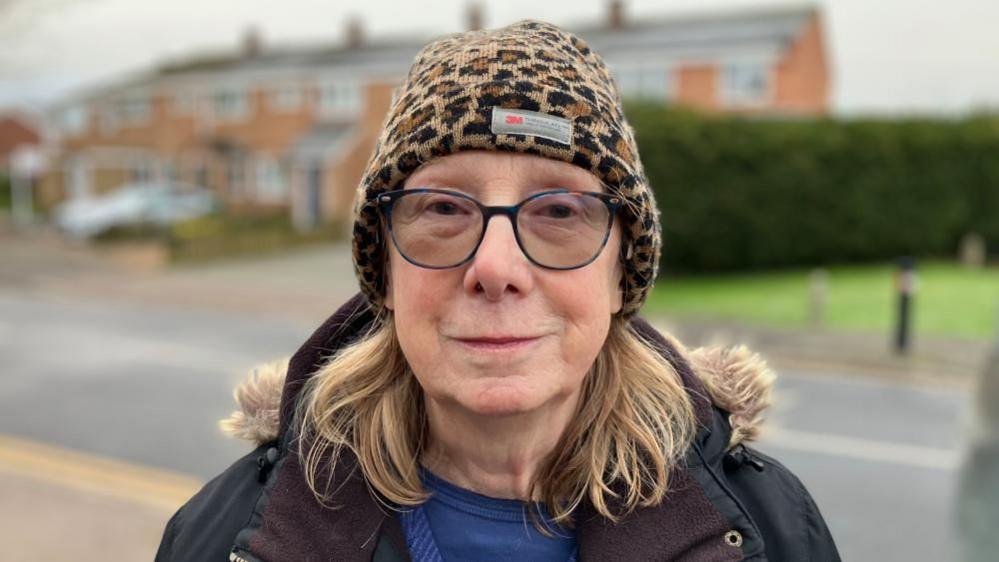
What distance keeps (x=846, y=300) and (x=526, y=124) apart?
13902 millimetres

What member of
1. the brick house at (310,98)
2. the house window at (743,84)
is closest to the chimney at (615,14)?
the brick house at (310,98)

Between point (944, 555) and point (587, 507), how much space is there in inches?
175

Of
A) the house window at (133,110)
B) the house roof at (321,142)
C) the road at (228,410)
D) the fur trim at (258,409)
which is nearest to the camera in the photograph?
the fur trim at (258,409)

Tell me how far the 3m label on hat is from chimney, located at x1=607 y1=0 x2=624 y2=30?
113 ft

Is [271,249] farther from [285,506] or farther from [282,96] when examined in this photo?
[285,506]

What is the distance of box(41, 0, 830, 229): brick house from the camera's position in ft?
95.2

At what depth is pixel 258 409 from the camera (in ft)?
6.01

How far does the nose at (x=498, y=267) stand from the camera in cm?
147

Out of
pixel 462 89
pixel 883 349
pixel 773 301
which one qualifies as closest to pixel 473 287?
pixel 462 89

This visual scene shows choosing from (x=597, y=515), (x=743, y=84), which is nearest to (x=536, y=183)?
(x=597, y=515)

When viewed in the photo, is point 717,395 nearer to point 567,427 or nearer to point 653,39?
point 567,427

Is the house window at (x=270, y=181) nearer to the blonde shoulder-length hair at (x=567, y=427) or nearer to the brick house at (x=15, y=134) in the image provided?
the brick house at (x=15, y=134)

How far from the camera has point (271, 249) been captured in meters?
23.9

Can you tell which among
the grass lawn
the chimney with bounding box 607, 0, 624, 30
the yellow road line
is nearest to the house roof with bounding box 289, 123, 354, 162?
the chimney with bounding box 607, 0, 624, 30
